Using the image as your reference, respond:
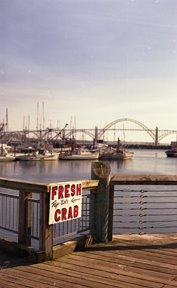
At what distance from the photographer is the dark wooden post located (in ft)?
27.1

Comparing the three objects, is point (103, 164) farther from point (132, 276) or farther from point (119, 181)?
point (132, 276)

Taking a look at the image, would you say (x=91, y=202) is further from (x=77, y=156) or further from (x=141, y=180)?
(x=77, y=156)

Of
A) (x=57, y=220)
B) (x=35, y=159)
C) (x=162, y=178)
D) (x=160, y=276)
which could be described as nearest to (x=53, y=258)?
(x=57, y=220)

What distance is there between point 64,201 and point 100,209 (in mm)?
1087

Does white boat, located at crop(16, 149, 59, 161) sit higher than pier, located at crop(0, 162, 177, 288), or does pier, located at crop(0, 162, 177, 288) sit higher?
pier, located at crop(0, 162, 177, 288)

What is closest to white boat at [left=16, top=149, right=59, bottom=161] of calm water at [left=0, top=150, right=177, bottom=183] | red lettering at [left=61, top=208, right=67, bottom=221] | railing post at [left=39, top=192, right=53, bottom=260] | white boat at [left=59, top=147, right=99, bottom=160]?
white boat at [left=59, top=147, right=99, bottom=160]

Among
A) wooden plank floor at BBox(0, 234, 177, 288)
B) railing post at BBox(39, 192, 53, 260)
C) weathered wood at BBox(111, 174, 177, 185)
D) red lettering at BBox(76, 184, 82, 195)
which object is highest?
weathered wood at BBox(111, 174, 177, 185)

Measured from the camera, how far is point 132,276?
6.43 m

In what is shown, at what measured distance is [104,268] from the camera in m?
6.79

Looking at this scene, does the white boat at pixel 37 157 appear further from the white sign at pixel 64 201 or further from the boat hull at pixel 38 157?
the white sign at pixel 64 201

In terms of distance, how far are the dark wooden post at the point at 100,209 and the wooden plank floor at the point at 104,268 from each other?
26 centimetres

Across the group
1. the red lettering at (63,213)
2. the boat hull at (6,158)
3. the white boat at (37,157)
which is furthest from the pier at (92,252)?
the white boat at (37,157)

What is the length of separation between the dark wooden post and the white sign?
58cm

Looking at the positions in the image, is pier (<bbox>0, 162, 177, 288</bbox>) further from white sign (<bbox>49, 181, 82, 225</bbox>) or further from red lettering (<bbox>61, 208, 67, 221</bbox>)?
red lettering (<bbox>61, 208, 67, 221</bbox>)
